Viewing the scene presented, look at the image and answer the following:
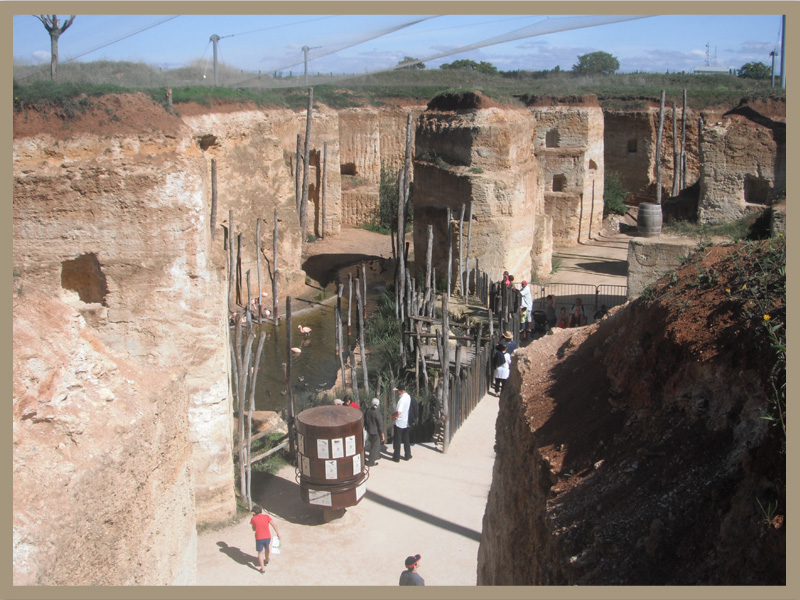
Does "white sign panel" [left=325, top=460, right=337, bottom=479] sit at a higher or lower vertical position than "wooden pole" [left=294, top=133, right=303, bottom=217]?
lower

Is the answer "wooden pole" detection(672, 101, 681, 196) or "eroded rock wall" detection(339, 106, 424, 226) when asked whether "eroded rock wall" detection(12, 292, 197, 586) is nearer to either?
"eroded rock wall" detection(339, 106, 424, 226)

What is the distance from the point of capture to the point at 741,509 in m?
3.57

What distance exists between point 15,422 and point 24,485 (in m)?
0.33

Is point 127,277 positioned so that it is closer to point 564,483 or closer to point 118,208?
point 118,208

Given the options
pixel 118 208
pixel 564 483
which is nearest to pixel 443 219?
pixel 118 208

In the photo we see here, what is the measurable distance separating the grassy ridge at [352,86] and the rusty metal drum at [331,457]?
4067mm

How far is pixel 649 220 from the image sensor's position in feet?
41.9

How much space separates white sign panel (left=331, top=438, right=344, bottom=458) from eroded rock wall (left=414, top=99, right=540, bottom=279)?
848cm

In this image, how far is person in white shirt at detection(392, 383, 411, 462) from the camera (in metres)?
10.2

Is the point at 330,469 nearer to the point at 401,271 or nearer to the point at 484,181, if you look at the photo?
the point at 401,271

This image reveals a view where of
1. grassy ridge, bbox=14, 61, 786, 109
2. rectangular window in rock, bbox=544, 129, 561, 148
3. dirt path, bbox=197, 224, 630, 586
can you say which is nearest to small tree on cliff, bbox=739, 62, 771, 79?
grassy ridge, bbox=14, 61, 786, 109

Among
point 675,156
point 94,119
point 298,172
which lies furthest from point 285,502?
point 675,156

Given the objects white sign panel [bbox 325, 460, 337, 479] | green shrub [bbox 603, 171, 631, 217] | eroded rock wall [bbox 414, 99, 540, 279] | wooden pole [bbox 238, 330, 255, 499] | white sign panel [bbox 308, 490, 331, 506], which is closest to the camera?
white sign panel [bbox 325, 460, 337, 479]

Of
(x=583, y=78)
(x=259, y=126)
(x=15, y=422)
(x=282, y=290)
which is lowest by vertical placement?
(x=282, y=290)
